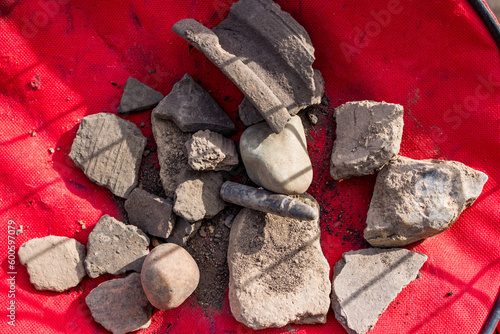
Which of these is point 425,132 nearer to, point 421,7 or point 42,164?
point 421,7

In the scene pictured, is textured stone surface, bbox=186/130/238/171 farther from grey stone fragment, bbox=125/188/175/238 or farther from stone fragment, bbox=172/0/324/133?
grey stone fragment, bbox=125/188/175/238

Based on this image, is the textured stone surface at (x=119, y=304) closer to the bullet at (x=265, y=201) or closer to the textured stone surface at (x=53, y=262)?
the textured stone surface at (x=53, y=262)

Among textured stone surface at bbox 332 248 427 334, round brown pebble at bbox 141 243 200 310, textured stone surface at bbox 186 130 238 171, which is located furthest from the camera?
textured stone surface at bbox 332 248 427 334

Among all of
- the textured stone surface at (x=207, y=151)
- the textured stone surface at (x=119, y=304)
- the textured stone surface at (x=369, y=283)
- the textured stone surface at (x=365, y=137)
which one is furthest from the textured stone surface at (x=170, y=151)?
the textured stone surface at (x=369, y=283)

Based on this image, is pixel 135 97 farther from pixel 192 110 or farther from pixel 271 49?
pixel 271 49

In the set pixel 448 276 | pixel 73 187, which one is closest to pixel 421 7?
pixel 448 276

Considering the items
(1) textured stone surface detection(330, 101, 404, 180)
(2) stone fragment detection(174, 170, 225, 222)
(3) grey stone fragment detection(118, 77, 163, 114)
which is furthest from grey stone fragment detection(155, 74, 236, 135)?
(1) textured stone surface detection(330, 101, 404, 180)
